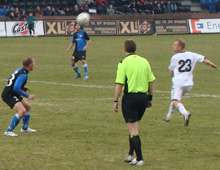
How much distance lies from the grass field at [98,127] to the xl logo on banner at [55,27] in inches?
727

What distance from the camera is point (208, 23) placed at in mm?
48719

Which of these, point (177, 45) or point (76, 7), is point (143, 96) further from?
point (76, 7)

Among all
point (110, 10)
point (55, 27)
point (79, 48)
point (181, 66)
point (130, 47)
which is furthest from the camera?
point (110, 10)

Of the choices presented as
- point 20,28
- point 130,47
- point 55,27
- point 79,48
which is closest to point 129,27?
point 55,27

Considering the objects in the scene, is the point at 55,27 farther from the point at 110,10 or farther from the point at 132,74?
the point at 132,74

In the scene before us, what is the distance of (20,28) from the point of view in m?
46.9

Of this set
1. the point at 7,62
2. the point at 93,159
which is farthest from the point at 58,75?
the point at 93,159

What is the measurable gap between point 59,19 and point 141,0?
1095 centimetres

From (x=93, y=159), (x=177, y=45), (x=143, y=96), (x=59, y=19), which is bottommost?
(x=93, y=159)

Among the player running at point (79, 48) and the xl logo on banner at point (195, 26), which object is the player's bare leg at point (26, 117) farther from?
the xl logo on banner at point (195, 26)

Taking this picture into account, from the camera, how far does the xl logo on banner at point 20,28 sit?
46.5 metres

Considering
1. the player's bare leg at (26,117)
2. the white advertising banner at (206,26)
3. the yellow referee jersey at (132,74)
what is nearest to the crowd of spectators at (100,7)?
the white advertising banner at (206,26)

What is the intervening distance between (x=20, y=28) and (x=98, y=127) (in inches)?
1333

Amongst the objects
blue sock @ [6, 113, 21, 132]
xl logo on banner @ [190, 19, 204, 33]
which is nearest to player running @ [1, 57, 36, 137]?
blue sock @ [6, 113, 21, 132]
